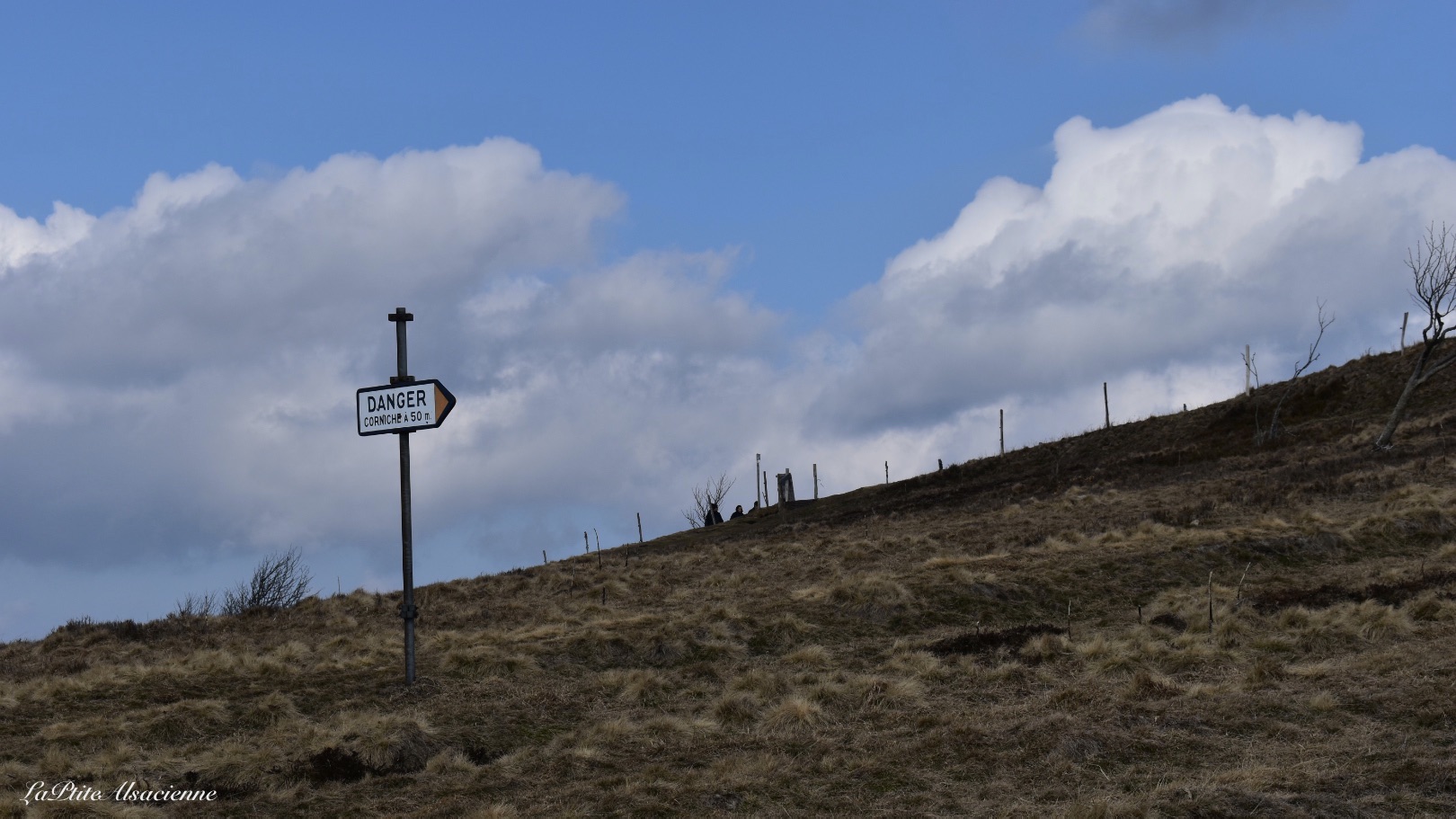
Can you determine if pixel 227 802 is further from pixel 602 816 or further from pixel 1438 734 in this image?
pixel 1438 734

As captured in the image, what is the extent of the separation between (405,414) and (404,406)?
93 millimetres

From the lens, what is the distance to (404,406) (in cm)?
1448

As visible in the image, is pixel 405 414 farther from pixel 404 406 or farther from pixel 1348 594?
pixel 1348 594

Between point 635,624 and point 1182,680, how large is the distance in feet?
27.2

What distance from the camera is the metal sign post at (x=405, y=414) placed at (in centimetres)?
1438

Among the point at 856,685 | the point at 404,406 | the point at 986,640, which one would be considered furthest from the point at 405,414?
the point at 986,640

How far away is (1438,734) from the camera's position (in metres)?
10.2

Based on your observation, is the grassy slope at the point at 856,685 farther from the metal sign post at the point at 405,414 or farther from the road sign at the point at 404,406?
the road sign at the point at 404,406

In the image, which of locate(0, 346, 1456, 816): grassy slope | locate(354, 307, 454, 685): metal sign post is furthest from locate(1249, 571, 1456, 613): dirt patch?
locate(354, 307, 454, 685): metal sign post

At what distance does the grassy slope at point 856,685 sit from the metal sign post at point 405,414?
111 cm

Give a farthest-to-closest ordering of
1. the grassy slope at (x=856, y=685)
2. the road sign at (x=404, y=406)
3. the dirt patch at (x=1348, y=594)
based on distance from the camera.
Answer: the dirt patch at (x=1348, y=594) < the road sign at (x=404, y=406) < the grassy slope at (x=856, y=685)

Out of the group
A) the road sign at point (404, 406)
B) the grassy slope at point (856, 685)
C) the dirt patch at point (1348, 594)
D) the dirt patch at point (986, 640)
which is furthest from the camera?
the dirt patch at point (1348, 594)

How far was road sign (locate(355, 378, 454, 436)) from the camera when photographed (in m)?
14.4

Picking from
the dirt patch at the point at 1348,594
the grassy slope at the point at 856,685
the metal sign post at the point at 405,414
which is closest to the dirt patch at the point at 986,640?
the grassy slope at the point at 856,685
